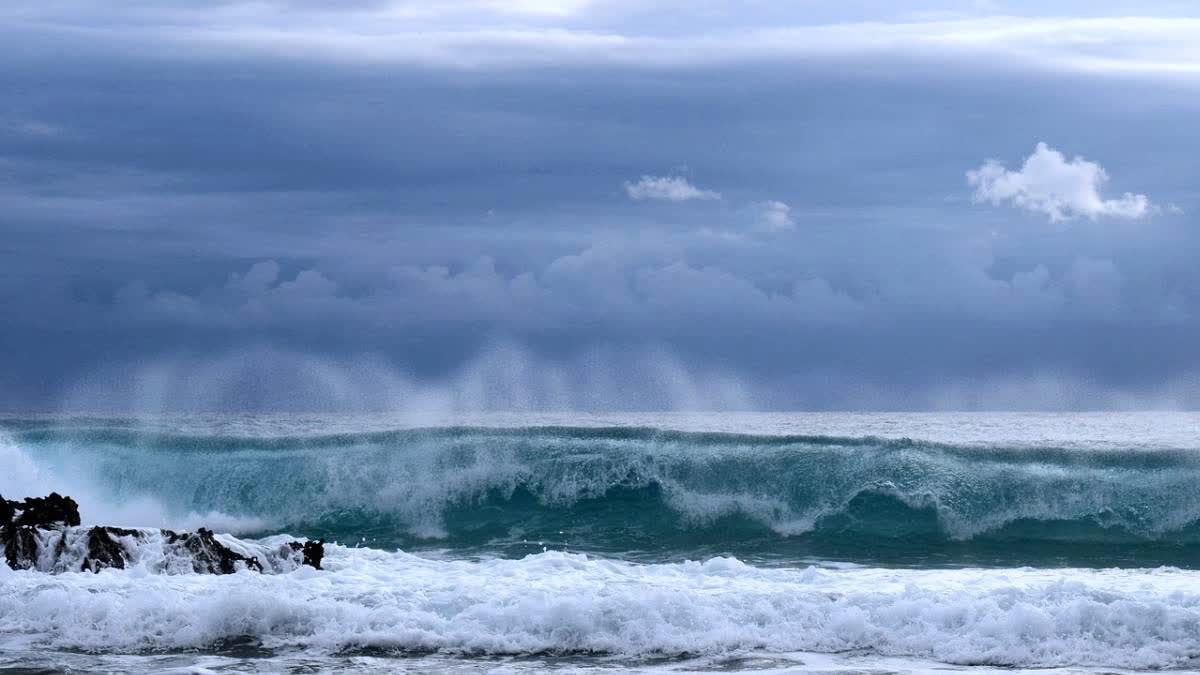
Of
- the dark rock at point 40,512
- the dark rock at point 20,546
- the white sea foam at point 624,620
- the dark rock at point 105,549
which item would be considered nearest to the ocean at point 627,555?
the white sea foam at point 624,620

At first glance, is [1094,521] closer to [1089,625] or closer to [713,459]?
[713,459]

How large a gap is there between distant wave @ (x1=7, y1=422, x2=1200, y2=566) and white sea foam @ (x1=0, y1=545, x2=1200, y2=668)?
224 inches

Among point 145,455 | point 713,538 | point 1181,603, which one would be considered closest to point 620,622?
point 1181,603

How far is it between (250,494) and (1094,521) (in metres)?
13.3

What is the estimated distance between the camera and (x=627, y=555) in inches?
602

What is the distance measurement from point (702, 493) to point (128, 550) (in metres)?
9.67

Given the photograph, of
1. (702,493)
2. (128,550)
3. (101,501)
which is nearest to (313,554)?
(128,550)

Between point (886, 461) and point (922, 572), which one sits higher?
point (886, 461)

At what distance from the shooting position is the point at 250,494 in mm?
22094

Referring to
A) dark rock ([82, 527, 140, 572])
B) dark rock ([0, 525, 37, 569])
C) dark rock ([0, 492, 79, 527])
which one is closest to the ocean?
dark rock ([82, 527, 140, 572])

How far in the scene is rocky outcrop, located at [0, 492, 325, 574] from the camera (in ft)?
37.1

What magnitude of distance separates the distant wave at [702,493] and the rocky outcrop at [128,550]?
5417mm

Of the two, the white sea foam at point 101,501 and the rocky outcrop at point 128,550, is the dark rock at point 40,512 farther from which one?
the white sea foam at point 101,501

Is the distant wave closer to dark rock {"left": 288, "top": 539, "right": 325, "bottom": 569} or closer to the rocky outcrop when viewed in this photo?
dark rock {"left": 288, "top": 539, "right": 325, "bottom": 569}
